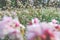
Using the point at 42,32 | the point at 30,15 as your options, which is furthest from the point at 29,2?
the point at 42,32

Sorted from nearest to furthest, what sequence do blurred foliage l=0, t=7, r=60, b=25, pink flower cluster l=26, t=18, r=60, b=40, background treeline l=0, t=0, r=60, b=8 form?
pink flower cluster l=26, t=18, r=60, b=40 → blurred foliage l=0, t=7, r=60, b=25 → background treeline l=0, t=0, r=60, b=8

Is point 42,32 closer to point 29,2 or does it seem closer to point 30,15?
point 30,15

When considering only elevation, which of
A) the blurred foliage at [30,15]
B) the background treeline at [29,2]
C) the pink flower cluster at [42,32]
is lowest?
the background treeline at [29,2]

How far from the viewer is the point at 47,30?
1232 millimetres

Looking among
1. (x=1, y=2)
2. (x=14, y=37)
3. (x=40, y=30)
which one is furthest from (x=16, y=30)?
(x=1, y=2)

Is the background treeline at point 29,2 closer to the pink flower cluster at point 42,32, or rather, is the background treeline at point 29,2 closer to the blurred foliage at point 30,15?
the blurred foliage at point 30,15

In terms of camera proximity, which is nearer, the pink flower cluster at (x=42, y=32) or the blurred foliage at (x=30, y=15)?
the pink flower cluster at (x=42, y=32)

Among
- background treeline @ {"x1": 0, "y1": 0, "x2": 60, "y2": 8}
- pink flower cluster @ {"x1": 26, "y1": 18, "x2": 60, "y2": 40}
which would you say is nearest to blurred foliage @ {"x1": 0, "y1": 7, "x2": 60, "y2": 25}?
background treeline @ {"x1": 0, "y1": 0, "x2": 60, "y2": 8}

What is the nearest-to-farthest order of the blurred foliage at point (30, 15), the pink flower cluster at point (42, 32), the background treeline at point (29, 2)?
1. the pink flower cluster at point (42, 32)
2. the blurred foliage at point (30, 15)
3. the background treeline at point (29, 2)

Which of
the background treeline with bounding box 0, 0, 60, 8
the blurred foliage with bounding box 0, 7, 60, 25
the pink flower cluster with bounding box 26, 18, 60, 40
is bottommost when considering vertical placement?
the background treeline with bounding box 0, 0, 60, 8

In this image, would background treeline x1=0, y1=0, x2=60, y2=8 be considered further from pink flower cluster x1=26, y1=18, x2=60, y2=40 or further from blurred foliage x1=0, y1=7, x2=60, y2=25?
pink flower cluster x1=26, y1=18, x2=60, y2=40

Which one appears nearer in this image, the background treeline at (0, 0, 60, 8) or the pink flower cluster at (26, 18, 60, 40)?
the pink flower cluster at (26, 18, 60, 40)

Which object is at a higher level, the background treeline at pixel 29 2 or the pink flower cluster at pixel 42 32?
the pink flower cluster at pixel 42 32

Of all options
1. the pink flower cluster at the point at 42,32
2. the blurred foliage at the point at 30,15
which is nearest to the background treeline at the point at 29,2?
the blurred foliage at the point at 30,15
